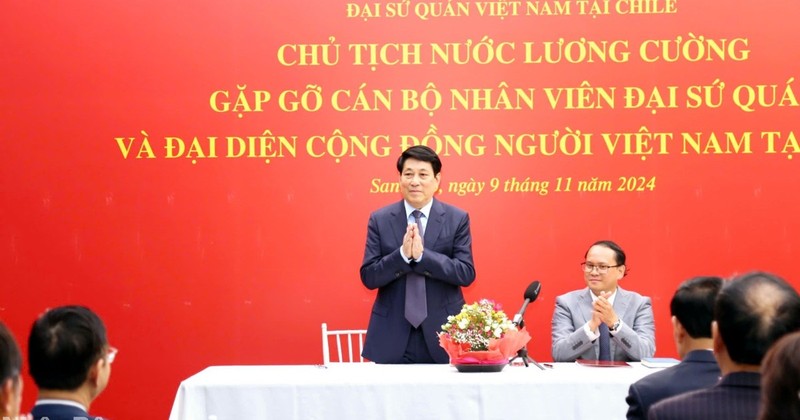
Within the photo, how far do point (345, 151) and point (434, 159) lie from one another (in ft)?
2.86

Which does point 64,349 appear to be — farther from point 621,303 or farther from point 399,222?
point 621,303

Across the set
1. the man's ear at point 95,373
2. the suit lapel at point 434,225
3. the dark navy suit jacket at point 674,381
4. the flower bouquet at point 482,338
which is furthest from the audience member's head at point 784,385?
the suit lapel at point 434,225

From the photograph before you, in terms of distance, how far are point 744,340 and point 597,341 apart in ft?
6.60

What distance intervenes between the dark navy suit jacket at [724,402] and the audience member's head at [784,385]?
45 cm

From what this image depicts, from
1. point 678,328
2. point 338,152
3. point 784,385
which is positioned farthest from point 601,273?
point 784,385

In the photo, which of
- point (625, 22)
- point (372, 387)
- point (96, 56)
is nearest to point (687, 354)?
point (372, 387)

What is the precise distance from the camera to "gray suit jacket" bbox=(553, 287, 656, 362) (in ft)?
11.8

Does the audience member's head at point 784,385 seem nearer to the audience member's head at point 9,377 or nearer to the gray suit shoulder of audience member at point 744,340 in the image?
the gray suit shoulder of audience member at point 744,340

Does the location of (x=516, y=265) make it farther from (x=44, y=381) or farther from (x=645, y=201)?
(x=44, y=381)

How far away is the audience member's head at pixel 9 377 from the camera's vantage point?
1403mm

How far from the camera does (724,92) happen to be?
458 cm

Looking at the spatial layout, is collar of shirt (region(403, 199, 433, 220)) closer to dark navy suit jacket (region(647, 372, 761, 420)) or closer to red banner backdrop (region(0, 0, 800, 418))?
red banner backdrop (region(0, 0, 800, 418))

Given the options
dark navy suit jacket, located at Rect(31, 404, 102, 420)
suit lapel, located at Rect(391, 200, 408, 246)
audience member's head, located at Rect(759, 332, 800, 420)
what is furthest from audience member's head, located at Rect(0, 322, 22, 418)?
suit lapel, located at Rect(391, 200, 408, 246)

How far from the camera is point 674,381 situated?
7.16 feet
